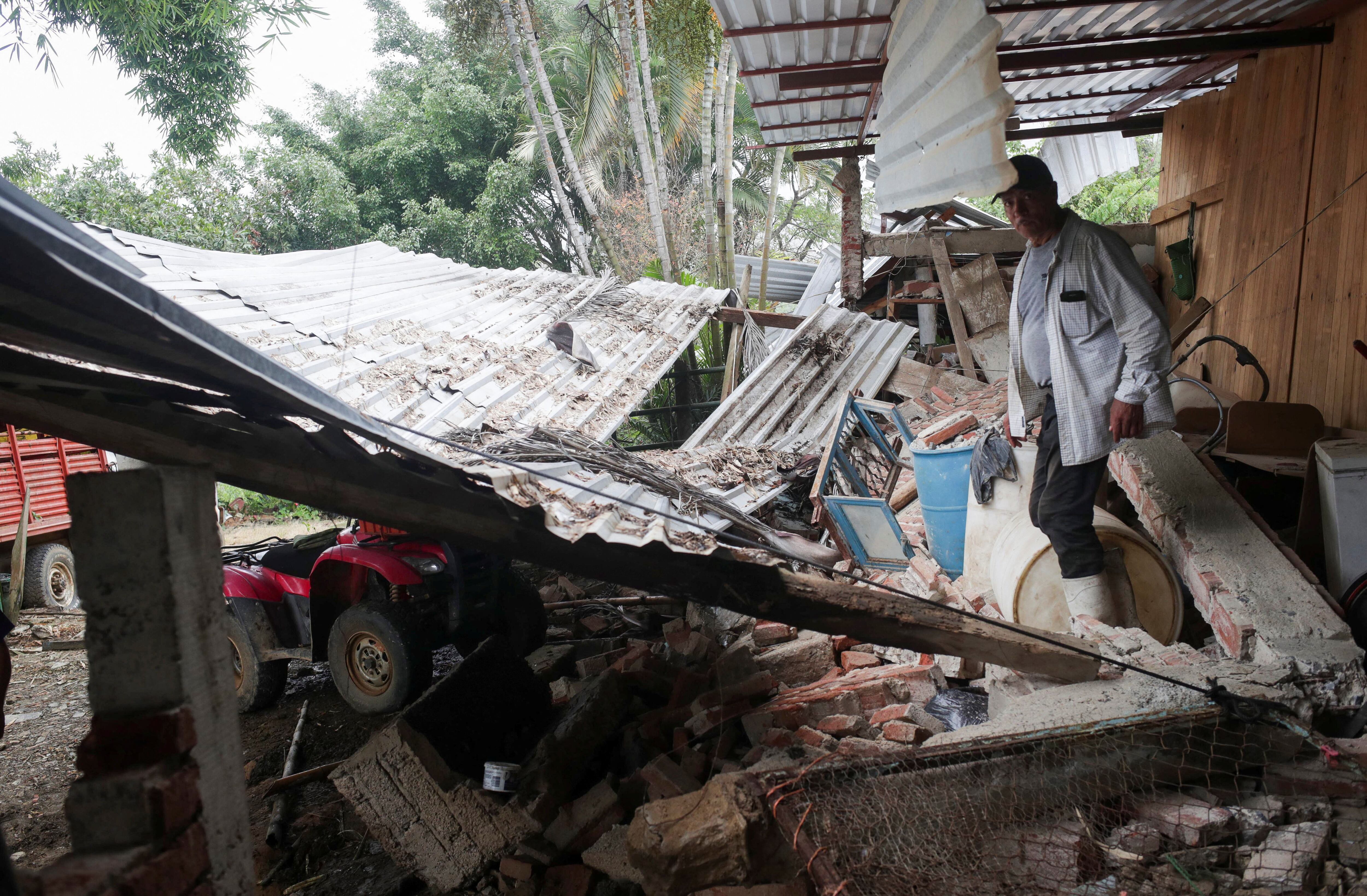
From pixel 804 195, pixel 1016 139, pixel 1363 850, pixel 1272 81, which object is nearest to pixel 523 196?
pixel 804 195

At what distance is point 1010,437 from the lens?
14.2ft

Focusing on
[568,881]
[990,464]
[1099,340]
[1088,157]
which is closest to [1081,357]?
[1099,340]

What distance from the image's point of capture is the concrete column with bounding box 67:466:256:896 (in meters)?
2.02

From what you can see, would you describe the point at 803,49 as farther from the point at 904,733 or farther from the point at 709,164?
the point at 709,164

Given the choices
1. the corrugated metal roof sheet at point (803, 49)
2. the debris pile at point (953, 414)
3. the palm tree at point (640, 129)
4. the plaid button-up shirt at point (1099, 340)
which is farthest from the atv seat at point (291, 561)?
the palm tree at point (640, 129)

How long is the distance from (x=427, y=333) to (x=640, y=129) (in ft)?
35.4

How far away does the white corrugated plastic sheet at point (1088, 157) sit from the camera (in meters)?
11.1

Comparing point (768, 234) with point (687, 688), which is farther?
point (768, 234)

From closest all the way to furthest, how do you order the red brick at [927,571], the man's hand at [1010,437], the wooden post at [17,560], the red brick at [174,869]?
the red brick at [174,869] < the man's hand at [1010,437] < the red brick at [927,571] < the wooden post at [17,560]

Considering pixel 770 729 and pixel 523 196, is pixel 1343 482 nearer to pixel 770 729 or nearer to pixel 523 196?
pixel 770 729

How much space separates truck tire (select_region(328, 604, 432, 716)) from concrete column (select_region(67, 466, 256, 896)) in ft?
9.59

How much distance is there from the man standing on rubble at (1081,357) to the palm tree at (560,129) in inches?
493

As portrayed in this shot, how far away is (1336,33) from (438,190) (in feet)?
76.0

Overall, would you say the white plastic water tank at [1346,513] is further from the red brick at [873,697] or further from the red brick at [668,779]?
the red brick at [668,779]
